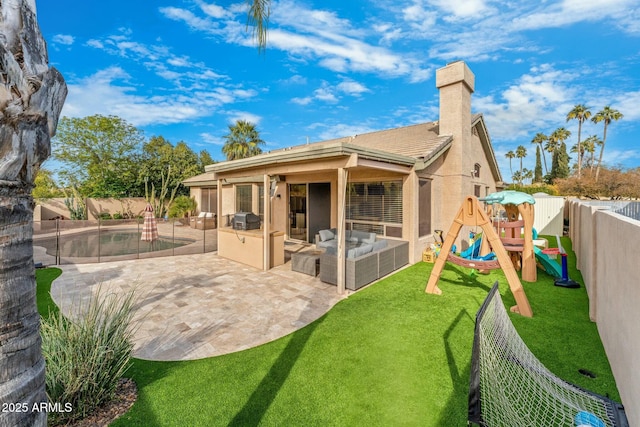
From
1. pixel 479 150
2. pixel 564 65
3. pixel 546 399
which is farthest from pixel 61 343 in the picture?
pixel 564 65

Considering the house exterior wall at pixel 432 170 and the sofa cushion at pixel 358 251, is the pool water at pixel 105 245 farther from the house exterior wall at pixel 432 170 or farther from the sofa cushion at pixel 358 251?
the sofa cushion at pixel 358 251

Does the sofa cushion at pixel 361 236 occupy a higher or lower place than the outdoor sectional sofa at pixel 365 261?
higher

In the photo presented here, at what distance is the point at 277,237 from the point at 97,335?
6022 mm

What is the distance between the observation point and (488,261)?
235 inches

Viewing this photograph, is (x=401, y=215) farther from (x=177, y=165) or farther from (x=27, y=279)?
(x=177, y=165)

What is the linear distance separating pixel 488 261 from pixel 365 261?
2.71 meters

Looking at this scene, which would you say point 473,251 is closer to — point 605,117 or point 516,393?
point 516,393

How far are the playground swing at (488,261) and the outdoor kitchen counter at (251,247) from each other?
4654mm

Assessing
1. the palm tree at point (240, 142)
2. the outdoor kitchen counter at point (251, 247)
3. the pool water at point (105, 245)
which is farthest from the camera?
the palm tree at point (240, 142)

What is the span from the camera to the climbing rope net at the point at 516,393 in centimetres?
246

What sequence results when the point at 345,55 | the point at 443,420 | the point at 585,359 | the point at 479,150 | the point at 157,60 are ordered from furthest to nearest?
the point at 157,60 < the point at 479,150 < the point at 345,55 < the point at 585,359 < the point at 443,420

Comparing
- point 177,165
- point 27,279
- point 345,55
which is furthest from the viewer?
point 177,165

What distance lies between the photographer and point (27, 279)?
1.24 meters

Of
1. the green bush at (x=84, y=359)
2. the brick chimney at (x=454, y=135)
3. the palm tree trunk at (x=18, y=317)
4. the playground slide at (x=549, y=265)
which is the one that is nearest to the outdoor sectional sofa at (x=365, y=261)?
the brick chimney at (x=454, y=135)
